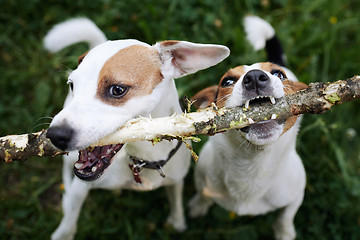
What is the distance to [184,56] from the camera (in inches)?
92.0

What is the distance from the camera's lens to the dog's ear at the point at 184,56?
2.23 m

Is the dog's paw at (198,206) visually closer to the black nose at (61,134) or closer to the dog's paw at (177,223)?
the dog's paw at (177,223)

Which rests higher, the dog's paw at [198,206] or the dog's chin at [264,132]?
the dog's chin at [264,132]

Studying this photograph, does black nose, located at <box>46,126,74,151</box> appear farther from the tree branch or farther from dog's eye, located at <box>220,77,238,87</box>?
dog's eye, located at <box>220,77,238,87</box>

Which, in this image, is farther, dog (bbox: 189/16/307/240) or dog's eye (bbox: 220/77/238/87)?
dog's eye (bbox: 220/77/238/87)

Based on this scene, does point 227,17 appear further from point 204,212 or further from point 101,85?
point 101,85

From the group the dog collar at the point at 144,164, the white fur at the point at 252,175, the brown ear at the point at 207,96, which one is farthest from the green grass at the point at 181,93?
the dog collar at the point at 144,164

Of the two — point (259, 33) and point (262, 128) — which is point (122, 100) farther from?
point (259, 33)

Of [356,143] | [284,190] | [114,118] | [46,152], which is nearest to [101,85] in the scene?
[114,118]

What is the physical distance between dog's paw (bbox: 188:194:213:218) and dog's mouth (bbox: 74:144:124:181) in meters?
1.76

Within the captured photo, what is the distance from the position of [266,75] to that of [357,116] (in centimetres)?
280

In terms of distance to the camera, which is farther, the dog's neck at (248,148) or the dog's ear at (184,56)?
the dog's neck at (248,148)

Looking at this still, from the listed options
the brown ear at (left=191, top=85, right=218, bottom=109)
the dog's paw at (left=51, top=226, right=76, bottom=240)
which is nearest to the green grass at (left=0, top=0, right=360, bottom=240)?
the dog's paw at (left=51, top=226, right=76, bottom=240)

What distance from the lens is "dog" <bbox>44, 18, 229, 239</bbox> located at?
74.7 inches
